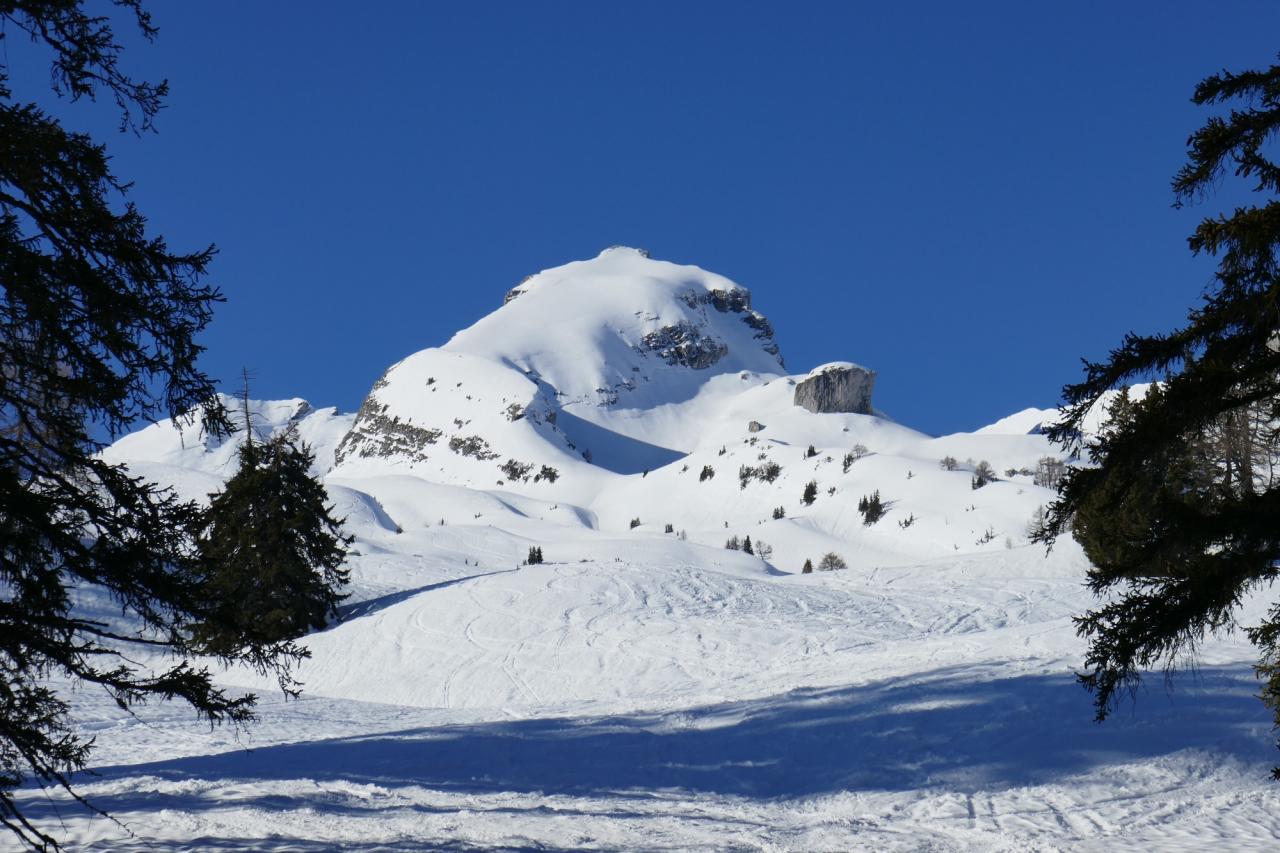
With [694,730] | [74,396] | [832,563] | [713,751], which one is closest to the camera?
[74,396]

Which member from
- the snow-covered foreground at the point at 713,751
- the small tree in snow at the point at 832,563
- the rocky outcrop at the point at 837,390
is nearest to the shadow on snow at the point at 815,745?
the snow-covered foreground at the point at 713,751

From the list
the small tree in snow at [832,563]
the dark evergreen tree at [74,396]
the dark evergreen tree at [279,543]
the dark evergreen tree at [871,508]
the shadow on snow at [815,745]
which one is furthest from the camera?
the dark evergreen tree at [871,508]

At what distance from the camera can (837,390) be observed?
155750 mm

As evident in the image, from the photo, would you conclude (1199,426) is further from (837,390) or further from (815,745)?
(837,390)

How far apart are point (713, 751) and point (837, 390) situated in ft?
467

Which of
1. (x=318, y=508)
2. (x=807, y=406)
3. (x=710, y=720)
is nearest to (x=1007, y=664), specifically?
(x=710, y=720)

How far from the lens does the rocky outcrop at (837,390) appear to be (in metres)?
154

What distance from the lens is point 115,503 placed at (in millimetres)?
8367

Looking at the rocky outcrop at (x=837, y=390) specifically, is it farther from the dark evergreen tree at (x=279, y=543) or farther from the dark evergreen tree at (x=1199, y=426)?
the dark evergreen tree at (x=1199, y=426)

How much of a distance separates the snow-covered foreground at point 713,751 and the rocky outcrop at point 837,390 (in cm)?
12695

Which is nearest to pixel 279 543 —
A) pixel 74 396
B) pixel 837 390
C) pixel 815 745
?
pixel 815 745

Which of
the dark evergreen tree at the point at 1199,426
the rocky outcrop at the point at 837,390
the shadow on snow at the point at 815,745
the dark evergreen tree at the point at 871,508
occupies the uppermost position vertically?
the rocky outcrop at the point at 837,390

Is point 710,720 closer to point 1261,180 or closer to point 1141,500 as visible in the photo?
point 1141,500

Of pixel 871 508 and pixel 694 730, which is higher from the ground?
pixel 871 508
